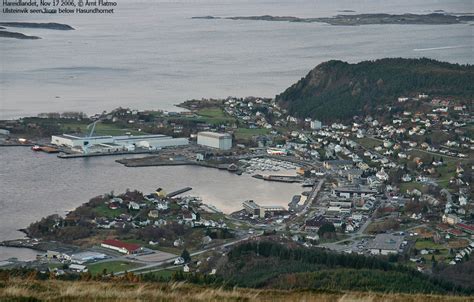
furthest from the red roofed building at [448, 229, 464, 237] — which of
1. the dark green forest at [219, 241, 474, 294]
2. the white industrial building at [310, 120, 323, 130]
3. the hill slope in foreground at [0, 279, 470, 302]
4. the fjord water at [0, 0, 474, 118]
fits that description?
the fjord water at [0, 0, 474, 118]

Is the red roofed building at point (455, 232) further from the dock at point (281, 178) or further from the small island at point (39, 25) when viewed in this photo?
the small island at point (39, 25)

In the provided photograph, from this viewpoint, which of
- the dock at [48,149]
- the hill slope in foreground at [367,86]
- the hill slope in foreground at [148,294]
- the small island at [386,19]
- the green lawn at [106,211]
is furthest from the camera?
the small island at [386,19]

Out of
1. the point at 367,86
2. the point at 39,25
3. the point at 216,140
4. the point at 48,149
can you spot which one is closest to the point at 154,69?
the point at 367,86

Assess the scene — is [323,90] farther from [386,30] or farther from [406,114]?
[386,30]

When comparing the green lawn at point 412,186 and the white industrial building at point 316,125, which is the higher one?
the green lawn at point 412,186

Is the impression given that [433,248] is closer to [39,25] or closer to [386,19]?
[39,25]

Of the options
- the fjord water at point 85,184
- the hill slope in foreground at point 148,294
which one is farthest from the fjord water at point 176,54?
the hill slope in foreground at point 148,294
